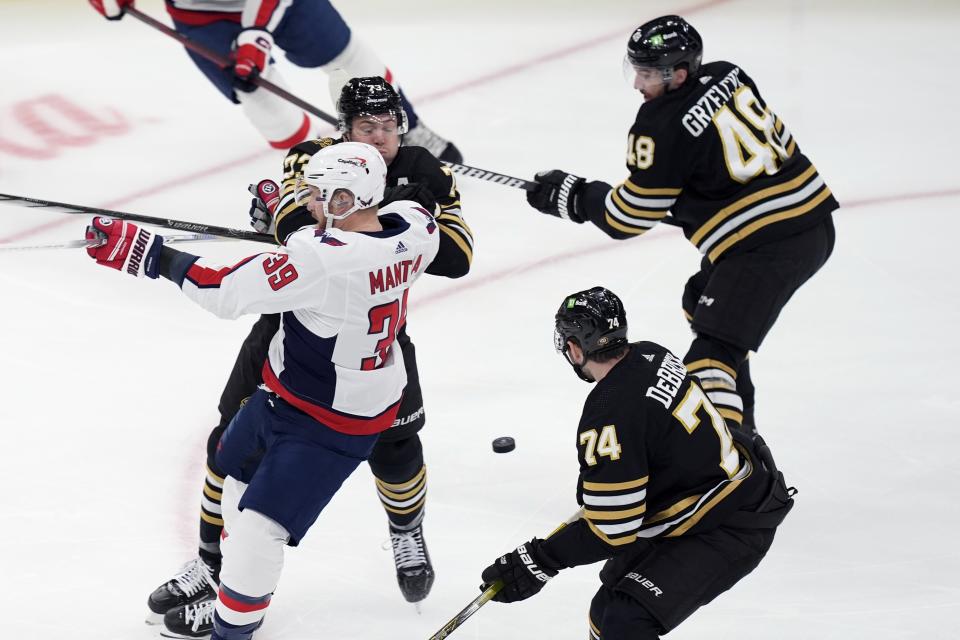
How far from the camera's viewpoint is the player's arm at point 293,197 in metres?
2.93

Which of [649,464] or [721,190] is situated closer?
[649,464]

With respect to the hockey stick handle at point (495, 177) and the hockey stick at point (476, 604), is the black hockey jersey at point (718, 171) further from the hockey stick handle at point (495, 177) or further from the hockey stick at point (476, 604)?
the hockey stick at point (476, 604)

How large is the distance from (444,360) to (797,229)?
47.5 inches

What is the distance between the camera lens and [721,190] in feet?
10.8

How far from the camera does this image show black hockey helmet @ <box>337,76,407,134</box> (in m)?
2.97

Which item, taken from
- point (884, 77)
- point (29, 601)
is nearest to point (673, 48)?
point (29, 601)

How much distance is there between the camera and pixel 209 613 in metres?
3.00

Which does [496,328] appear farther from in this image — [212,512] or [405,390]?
[212,512]

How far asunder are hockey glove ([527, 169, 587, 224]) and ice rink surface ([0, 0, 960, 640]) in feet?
1.92

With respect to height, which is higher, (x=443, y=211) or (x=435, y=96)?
(x=443, y=211)

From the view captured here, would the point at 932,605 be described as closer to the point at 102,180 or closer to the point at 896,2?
the point at 102,180

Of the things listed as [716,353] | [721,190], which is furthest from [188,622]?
[721,190]

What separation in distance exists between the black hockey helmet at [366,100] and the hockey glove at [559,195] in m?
0.69

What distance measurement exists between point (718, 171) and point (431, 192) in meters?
0.70
